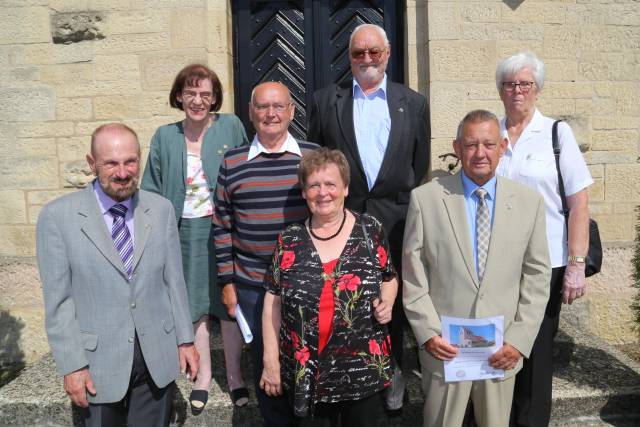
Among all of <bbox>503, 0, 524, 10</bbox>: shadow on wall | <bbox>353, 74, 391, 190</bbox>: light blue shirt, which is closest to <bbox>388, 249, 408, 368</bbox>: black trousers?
<bbox>353, 74, 391, 190</bbox>: light blue shirt

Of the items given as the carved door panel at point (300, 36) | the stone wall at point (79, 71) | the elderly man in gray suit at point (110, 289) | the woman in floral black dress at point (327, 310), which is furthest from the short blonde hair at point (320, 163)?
the carved door panel at point (300, 36)

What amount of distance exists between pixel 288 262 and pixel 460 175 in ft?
2.82

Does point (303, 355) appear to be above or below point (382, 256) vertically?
below

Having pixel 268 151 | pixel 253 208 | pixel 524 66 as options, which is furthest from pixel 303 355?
pixel 524 66

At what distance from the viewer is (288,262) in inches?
89.3

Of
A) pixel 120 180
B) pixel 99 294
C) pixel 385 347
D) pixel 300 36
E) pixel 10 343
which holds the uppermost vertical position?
pixel 300 36

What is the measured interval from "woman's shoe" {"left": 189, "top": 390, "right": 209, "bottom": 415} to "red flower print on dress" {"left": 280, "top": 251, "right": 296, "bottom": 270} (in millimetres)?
1234

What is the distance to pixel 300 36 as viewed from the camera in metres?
4.74

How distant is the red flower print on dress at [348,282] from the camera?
2219 millimetres

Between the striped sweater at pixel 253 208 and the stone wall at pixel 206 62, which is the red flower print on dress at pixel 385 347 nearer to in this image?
the striped sweater at pixel 253 208

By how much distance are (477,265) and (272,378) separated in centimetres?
100

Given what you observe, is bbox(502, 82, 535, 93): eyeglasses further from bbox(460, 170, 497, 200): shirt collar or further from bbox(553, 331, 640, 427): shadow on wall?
bbox(553, 331, 640, 427): shadow on wall

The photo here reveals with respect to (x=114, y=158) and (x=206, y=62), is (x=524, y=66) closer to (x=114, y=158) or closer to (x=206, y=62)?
(x=114, y=158)

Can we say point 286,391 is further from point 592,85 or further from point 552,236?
point 592,85
